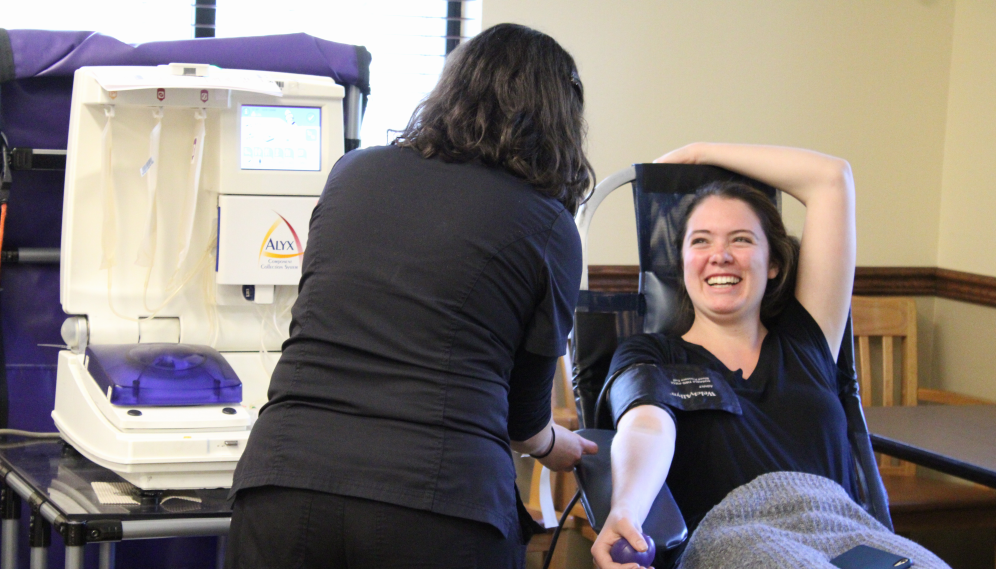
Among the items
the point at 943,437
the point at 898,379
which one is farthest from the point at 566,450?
the point at 898,379

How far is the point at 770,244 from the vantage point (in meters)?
1.73

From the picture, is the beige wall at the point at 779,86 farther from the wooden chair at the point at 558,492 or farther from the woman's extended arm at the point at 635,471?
the woman's extended arm at the point at 635,471

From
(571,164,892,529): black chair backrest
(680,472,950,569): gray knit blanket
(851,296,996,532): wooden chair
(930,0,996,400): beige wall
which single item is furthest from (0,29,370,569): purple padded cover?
(930,0,996,400): beige wall

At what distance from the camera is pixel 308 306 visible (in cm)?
111

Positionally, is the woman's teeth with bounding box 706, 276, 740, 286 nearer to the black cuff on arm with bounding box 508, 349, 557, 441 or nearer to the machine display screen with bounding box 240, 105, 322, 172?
the black cuff on arm with bounding box 508, 349, 557, 441

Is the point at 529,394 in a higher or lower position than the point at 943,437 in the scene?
higher

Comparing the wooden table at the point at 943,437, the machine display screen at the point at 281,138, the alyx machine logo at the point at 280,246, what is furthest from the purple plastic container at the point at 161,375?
the wooden table at the point at 943,437

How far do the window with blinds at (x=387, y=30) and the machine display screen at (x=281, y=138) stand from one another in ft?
3.61

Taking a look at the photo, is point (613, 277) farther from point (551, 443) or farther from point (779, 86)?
point (551, 443)

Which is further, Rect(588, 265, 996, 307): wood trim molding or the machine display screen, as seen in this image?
Rect(588, 265, 996, 307): wood trim molding

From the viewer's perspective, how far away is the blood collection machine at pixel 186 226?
1518 millimetres

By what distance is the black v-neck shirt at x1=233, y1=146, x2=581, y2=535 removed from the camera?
1.03 metres

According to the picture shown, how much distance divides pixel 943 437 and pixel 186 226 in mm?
1515

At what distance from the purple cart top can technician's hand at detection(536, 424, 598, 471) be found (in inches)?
35.6
